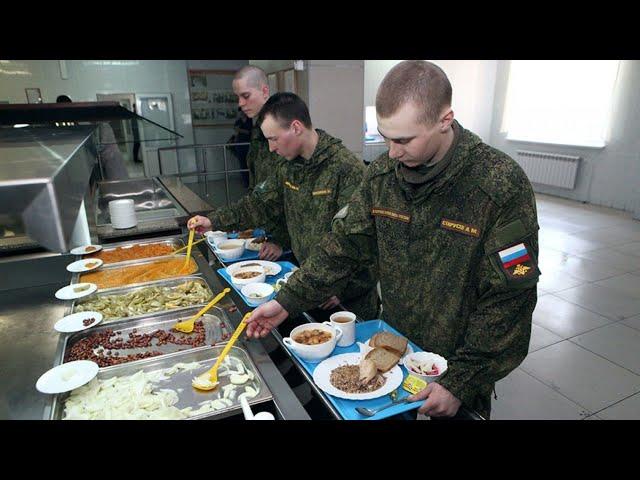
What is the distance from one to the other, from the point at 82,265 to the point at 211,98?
721 cm

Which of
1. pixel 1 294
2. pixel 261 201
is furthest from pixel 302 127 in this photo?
pixel 1 294

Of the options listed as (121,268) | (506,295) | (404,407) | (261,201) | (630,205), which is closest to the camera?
(404,407)

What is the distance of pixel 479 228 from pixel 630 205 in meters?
7.13

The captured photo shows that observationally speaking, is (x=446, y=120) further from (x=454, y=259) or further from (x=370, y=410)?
(x=370, y=410)

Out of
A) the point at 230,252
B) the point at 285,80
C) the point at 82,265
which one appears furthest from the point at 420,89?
the point at 285,80

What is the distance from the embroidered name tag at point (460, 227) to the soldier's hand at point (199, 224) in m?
1.48

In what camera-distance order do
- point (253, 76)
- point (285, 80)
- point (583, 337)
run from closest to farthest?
point (253, 76) < point (583, 337) < point (285, 80)

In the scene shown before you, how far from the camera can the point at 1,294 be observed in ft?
6.15

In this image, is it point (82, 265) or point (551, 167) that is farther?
point (551, 167)

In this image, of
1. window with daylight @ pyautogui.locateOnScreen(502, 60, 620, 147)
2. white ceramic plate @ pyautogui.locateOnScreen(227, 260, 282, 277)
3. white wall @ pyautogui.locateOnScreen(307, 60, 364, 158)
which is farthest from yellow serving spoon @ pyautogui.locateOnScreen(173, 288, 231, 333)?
window with daylight @ pyautogui.locateOnScreen(502, 60, 620, 147)

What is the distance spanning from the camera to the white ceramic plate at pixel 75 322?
150 cm

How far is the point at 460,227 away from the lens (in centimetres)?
125

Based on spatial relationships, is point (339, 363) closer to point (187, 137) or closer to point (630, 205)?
point (630, 205)

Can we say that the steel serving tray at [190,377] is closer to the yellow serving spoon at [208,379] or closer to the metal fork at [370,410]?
the yellow serving spoon at [208,379]
